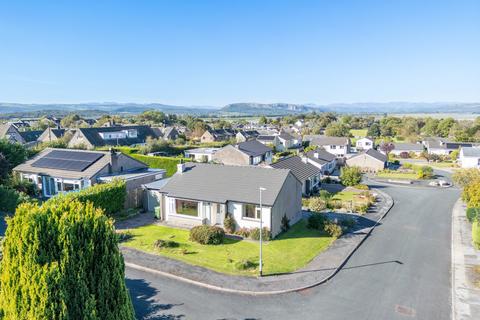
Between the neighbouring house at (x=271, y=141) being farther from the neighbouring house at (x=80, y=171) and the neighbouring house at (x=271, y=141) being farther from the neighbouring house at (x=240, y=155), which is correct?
the neighbouring house at (x=80, y=171)

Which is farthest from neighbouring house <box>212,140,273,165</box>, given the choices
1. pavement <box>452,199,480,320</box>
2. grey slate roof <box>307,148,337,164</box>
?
pavement <box>452,199,480,320</box>

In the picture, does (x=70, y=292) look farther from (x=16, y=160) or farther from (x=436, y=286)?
(x=16, y=160)

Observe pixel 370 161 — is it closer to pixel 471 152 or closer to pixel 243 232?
pixel 471 152

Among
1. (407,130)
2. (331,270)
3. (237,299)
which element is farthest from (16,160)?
(407,130)

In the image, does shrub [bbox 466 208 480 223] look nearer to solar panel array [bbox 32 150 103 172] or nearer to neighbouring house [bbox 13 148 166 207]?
neighbouring house [bbox 13 148 166 207]

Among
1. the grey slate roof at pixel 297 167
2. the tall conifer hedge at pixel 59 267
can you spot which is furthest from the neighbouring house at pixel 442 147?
the tall conifer hedge at pixel 59 267

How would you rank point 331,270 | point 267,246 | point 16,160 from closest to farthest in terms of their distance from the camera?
point 331,270 < point 267,246 < point 16,160
